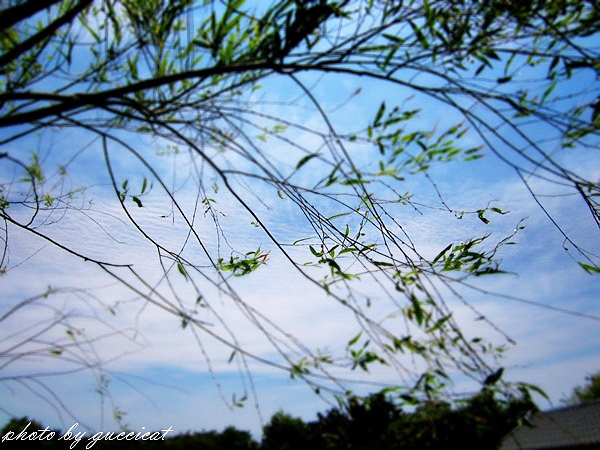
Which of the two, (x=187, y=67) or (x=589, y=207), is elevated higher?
(x=187, y=67)

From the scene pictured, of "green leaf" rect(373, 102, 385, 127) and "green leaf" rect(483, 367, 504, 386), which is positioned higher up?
"green leaf" rect(373, 102, 385, 127)

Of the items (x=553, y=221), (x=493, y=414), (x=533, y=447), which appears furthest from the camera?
(x=533, y=447)

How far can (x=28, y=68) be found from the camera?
2.32m

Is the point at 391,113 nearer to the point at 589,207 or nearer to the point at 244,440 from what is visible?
the point at 589,207

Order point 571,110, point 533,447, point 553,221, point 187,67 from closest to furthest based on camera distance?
point 553,221 < point 571,110 < point 187,67 < point 533,447

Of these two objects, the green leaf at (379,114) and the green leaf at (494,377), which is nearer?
the green leaf at (494,377)

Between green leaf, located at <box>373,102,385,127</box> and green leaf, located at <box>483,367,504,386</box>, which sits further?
green leaf, located at <box>373,102,385,127</box>

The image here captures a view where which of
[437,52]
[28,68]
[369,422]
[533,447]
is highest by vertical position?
[28,68]

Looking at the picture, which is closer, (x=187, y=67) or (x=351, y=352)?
(x=351, y=352)

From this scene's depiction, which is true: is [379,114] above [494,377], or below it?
above

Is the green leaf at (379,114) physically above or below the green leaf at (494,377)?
above

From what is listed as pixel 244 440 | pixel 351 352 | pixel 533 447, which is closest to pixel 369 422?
pixel 533 447

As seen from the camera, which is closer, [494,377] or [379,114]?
[494,377]

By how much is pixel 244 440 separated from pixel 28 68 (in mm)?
22834
